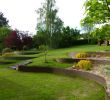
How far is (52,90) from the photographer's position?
13.0 m

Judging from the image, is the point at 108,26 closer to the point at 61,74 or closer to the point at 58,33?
the point at 61,74

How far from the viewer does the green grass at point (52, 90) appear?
1165 centimetres

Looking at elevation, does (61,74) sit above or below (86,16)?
below

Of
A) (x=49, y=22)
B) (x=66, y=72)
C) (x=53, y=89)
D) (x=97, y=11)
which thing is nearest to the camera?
(x=53, y=89)

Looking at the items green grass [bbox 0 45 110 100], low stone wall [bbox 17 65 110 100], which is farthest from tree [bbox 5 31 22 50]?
green grass [bbox 0 45 110 100]

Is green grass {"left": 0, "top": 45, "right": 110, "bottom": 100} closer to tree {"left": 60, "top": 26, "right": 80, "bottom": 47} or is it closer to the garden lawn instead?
the garden lawn

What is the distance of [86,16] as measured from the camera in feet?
85.7

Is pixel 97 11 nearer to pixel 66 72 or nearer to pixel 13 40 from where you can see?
pixel 66 72

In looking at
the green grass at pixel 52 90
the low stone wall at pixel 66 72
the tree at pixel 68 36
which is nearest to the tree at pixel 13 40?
the tree at pixel 68 36

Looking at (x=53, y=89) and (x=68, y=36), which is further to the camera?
(x=68, y=36)

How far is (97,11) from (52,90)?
13.9 meters

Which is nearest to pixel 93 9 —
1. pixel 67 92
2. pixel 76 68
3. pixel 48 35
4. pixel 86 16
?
pixel 86 16

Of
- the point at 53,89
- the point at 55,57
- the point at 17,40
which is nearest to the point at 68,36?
the point at 17,40

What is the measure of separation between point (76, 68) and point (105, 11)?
29.2ft
